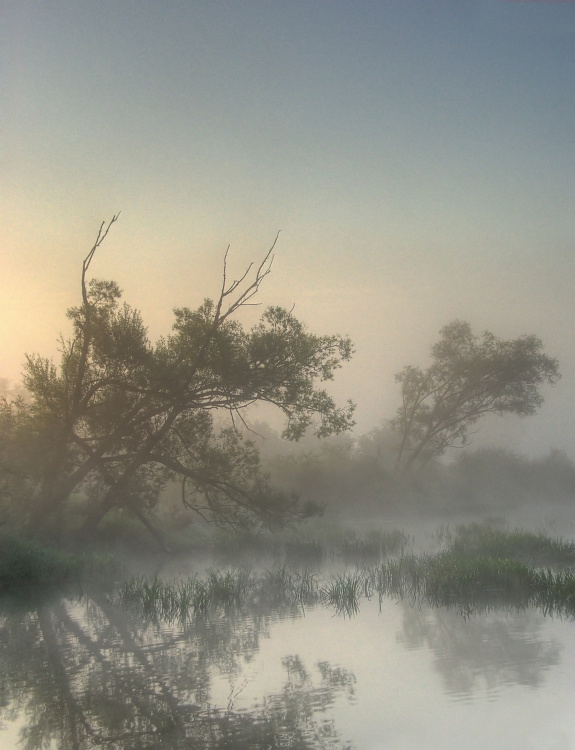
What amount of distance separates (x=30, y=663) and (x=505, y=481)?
198ft

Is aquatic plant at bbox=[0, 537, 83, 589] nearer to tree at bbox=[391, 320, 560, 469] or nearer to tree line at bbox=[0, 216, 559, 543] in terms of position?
tree line at bbox=[0, 216, 559, 543]

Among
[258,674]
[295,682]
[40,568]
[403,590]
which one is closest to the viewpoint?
[295,682]

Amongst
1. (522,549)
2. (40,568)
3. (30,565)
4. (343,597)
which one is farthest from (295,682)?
(522,549)

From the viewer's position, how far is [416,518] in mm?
52062

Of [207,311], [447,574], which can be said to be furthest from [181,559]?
[447,574]

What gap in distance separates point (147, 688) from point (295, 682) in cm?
Answer: 188

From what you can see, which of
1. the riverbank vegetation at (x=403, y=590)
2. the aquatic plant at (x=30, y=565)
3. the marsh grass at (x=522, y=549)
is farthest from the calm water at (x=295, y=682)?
the marsh grass at (x=522, y=549)

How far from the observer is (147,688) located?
9773mm

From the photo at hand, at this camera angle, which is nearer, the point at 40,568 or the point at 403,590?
the point at 403,590

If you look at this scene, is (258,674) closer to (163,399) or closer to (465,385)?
(163,399)

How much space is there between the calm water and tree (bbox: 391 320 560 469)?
42.0 m

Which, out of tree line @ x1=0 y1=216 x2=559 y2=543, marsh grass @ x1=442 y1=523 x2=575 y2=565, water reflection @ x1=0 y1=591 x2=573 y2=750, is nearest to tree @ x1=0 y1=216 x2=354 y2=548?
tree line @ x1=0 y1=216 x2=559 y2=543

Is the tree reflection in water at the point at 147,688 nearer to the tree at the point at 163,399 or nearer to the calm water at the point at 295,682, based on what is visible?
the calm water at the point at 295,682

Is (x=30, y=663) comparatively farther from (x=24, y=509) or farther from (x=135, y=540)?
(x=135, y=540)
